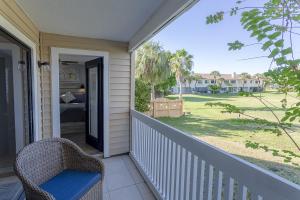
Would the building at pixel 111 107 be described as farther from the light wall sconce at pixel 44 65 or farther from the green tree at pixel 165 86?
the green tree at pixel 165 86

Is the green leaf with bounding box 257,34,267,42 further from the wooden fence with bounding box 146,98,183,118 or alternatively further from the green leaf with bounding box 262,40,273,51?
the wooden fence with bounding box 146,98,183,118

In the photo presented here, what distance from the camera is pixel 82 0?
220 cm

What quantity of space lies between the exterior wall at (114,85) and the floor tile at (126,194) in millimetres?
1319

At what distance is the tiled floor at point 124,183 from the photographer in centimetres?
264

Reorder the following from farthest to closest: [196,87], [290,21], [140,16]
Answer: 1. [140,16]
2. [196,87]
3. [290,21]

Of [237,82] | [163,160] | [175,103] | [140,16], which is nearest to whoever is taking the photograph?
[237,82]

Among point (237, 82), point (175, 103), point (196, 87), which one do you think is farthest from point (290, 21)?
point (175, 103)

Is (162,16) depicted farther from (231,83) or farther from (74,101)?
(74,101)

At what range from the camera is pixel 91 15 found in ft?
8.61

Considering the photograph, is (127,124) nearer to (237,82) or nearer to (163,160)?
(163,160)

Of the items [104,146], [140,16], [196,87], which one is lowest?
[104,146]

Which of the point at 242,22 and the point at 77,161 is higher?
the point at 242,22

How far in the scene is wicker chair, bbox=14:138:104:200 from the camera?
1.60 meters

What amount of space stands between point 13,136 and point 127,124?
2.01m
